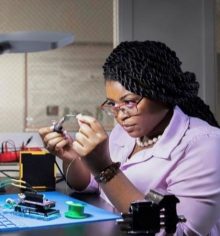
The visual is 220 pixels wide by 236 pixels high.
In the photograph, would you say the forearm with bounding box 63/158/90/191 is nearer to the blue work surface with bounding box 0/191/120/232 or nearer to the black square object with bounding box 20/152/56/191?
the black square object with bounding box 20/152/56/191

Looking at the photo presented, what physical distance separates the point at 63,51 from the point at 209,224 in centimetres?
115

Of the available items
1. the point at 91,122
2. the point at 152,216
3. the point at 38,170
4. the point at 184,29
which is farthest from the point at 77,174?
the point at 184,29

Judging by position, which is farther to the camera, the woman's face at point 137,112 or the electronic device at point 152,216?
the woman's face at point 137,112

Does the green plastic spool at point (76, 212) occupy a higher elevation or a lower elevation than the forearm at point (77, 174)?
lower

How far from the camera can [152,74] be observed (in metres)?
1.17

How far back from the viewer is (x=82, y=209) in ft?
3.23

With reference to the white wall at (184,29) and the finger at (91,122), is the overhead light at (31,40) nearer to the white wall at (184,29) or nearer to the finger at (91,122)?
the finger at (91,122)

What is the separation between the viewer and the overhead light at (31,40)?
1.23 m

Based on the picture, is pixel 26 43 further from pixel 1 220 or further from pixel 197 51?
pixel 197 51

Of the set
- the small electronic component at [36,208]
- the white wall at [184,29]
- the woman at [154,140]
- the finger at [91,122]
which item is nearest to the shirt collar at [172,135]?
the woman at [154,140]

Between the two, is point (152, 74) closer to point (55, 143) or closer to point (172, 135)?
point (172, 135)

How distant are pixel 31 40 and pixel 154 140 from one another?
0.48 m

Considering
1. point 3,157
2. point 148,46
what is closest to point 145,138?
point 148,46

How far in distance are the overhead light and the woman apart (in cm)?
17
